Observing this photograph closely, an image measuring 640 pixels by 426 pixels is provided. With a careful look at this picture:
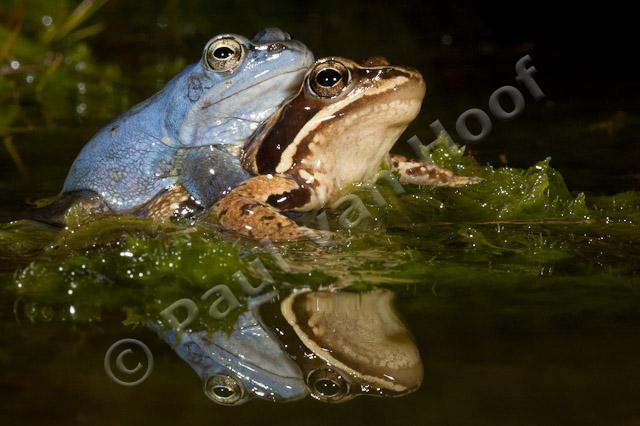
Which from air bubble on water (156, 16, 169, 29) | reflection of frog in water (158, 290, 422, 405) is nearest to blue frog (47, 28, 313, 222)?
reflection of frog in water (158, 290, 422, 405)

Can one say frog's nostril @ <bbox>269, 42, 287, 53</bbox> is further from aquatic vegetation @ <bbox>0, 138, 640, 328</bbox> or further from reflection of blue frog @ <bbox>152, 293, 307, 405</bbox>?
reflection of blue frog @ <bbox>152, 293, 307, 405</bbox>

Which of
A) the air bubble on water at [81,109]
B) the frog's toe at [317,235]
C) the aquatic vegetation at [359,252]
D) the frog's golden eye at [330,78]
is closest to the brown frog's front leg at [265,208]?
the frog's toe at [317,235]

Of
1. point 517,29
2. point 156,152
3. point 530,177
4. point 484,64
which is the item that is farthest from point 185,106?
point 517,29

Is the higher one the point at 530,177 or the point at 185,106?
the point at 185,106

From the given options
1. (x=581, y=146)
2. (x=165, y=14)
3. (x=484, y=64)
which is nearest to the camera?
(x=581, y=146)

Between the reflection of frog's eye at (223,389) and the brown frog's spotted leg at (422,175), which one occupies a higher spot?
the reflection of frog's eye at (223,389)

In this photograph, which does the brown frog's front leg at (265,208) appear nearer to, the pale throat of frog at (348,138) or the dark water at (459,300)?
the pale throat of frog at (348,138)

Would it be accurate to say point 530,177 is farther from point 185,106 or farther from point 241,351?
point 241,351
